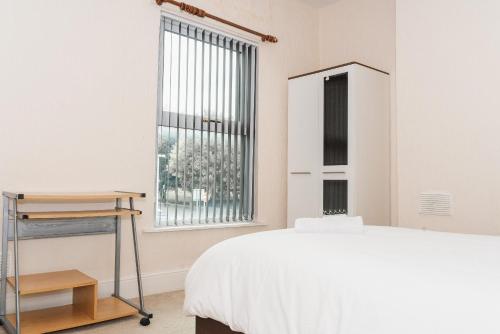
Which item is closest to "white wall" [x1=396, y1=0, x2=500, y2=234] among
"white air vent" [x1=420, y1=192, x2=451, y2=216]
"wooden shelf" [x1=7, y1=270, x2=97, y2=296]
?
"white air vent" [x1=420, y1=192, x2=451, y2=216]

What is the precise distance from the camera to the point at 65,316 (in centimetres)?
230

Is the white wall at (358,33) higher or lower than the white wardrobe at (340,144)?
higher

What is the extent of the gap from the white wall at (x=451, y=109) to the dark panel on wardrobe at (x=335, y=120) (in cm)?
44

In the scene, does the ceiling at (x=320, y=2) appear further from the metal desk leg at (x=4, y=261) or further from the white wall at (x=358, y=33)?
the metal desk leg at (x=4, y=261)

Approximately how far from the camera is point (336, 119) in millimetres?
3400

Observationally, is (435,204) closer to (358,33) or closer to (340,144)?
(340,144)

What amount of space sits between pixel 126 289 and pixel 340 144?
6.61 ft

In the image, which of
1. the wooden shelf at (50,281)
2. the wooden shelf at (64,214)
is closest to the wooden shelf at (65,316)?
the wooden shelf at (50,281)

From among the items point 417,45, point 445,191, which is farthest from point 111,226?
point 417,45

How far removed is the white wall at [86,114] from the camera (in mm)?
2418

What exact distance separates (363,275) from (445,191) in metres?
2.02

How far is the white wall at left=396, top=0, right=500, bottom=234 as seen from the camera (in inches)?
104

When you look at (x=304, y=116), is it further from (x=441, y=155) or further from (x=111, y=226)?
(x=111, y=226)

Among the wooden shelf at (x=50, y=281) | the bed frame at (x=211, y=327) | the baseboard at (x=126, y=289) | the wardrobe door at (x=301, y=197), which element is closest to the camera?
the bed frame at (x=211, y=327)
